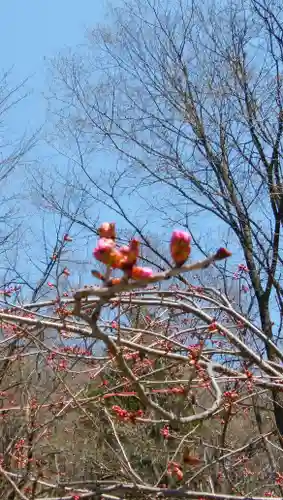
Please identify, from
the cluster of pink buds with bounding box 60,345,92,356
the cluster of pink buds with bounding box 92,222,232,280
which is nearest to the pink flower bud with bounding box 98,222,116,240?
the cluster of pink buds with bounding box 92,222,232,280

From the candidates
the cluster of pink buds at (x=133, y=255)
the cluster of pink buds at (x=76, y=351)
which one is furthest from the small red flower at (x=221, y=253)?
the cluster of pink buds at (x=76, y=351)

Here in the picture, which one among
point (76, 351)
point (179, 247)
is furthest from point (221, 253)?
point (76, 351)

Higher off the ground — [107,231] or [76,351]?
[76,351]

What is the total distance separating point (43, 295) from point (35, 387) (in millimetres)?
1903

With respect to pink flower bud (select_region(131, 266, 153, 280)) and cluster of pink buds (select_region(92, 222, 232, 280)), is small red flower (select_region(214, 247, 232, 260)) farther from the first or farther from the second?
pink flower bud (select_region(131, 266, 153, 280))

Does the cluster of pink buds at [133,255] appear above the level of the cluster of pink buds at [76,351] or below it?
below

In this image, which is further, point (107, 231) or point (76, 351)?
point (76, 351)

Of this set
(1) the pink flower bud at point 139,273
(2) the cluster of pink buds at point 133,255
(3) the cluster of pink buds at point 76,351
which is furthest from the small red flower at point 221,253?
(3) the cluster of pink buds at point 76,351

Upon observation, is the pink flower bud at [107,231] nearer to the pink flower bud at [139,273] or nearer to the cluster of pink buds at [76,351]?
the pink flower bud at [139,273]

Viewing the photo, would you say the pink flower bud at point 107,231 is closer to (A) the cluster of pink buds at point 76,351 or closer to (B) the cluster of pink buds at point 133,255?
(B) the cluster of pink buds at point 133,255

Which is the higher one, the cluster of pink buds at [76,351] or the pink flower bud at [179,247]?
the cluster of pink buds at [76,351]

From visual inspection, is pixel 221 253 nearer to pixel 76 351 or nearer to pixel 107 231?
pixel 107 231

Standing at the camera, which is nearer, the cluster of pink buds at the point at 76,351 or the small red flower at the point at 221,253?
the small red flower at the point at 221,253

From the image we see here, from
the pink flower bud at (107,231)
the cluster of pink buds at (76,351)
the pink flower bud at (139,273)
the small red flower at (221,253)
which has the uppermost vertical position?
the cluster of pink buds at (76,351)
